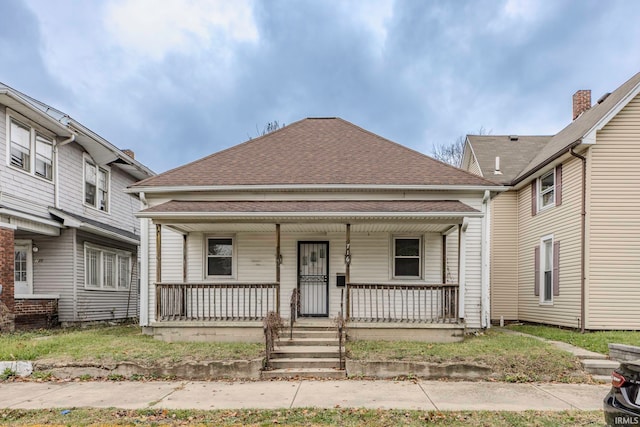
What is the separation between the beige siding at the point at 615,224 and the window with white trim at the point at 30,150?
48.8 ft

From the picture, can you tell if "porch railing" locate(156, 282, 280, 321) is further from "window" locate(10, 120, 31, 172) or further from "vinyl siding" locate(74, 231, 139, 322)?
"window" locate(10, 120, 31, 172)

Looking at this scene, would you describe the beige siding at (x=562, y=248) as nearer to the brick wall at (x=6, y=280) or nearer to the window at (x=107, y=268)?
the window at (x=107, y=268)

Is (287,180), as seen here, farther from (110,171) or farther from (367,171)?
(110,171)

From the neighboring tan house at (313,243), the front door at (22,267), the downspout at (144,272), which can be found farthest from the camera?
the front door at (22,267)

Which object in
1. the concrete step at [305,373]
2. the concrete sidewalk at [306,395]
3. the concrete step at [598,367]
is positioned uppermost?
the concrete step at [598,367]

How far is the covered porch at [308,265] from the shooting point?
33.0 ft

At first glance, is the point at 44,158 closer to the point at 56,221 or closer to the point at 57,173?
the point at 57,173

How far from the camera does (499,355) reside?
27.5ft

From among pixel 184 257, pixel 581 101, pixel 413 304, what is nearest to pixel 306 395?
pixel 413 304

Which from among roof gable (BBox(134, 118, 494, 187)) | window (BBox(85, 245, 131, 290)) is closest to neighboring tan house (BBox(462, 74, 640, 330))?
roof gable (BBox(134, 118, 494, 187))

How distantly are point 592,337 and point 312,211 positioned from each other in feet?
22.8

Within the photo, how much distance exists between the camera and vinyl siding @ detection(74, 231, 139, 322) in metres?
14.0

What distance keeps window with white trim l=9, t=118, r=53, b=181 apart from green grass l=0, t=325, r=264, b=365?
4.69 m

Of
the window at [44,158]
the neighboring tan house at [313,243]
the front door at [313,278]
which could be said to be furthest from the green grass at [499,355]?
the window at [44,158]
